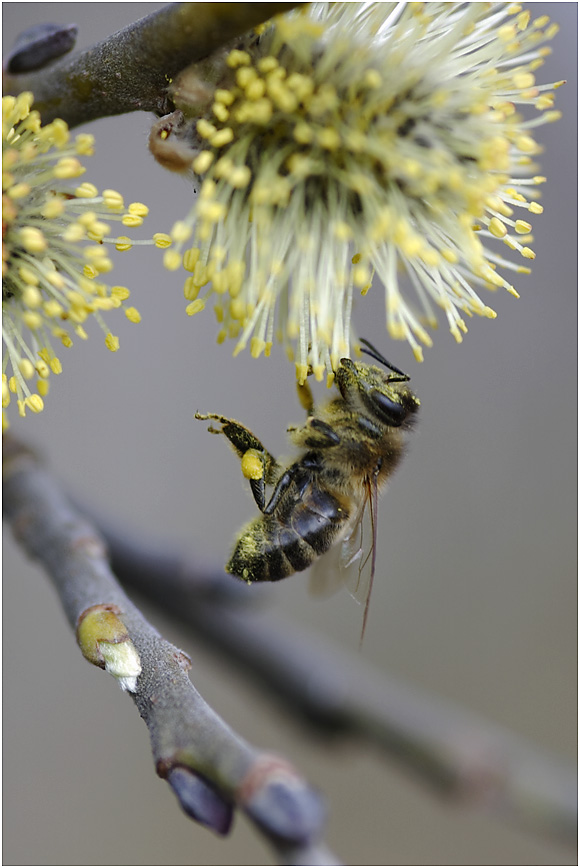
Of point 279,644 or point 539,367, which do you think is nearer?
point 279,644

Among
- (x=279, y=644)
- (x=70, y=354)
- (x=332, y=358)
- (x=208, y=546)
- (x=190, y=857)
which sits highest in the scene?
(x=70, y=354)

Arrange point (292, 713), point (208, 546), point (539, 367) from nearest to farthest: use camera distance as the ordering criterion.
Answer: point (292, 713), point (208, 546), point (539, 367)

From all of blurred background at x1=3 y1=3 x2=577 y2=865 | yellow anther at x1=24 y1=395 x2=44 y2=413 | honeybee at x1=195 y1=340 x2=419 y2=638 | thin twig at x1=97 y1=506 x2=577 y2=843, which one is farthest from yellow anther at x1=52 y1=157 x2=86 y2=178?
blurred background at x1=3 y1=3 x2=577 y2=865

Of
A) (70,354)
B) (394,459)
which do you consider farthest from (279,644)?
(70,354)

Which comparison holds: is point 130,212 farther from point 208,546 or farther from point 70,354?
point 208,546

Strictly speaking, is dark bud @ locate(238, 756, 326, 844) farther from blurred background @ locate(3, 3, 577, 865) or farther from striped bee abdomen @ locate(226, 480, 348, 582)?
blurred background @ locate(3, 3, 577, 865)

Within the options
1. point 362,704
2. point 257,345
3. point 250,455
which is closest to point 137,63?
point 257,345

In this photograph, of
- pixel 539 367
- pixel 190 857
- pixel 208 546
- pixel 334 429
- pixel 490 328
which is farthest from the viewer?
pixel 539 367
